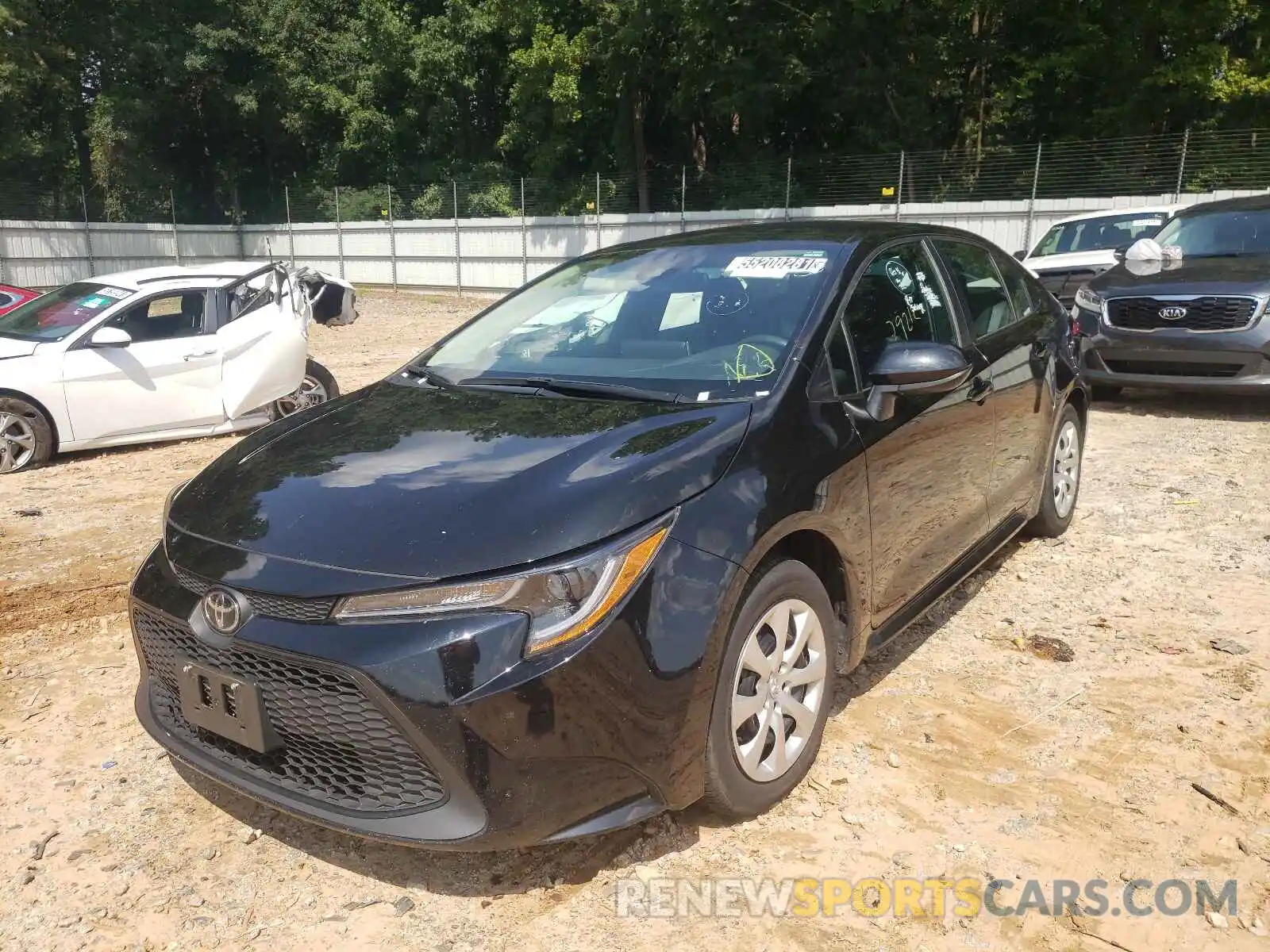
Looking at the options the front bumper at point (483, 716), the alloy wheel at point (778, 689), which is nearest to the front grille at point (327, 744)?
the front bumper at point (483, 716)

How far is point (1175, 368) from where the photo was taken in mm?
7809

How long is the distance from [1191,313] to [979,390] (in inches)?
195

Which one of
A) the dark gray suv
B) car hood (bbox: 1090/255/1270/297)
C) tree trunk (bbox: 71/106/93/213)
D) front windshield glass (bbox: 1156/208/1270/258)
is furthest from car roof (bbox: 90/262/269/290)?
tree trunk (bbox: 71/106/93/213)

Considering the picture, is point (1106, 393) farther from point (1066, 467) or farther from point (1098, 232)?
point (1066, 467)

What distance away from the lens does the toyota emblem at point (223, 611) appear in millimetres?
2342

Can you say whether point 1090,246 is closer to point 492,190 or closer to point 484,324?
point 484,324

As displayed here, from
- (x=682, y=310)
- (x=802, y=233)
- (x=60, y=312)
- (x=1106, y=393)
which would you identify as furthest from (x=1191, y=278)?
(x=60, y=312)

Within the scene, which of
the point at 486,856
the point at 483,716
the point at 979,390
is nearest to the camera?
the point at 483,716

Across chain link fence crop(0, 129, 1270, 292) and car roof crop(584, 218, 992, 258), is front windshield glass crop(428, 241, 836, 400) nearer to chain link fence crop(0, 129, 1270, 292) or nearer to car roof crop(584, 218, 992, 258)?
car roof crop(584, 218, 992, 258)

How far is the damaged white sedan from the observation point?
712 cm

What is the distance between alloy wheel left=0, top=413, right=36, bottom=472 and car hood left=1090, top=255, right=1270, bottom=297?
8518 mm

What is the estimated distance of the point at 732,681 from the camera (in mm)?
2514

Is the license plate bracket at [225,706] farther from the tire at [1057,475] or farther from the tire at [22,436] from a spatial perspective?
the tire at [22,436]

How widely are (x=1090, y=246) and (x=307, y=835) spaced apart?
40.3 ft
